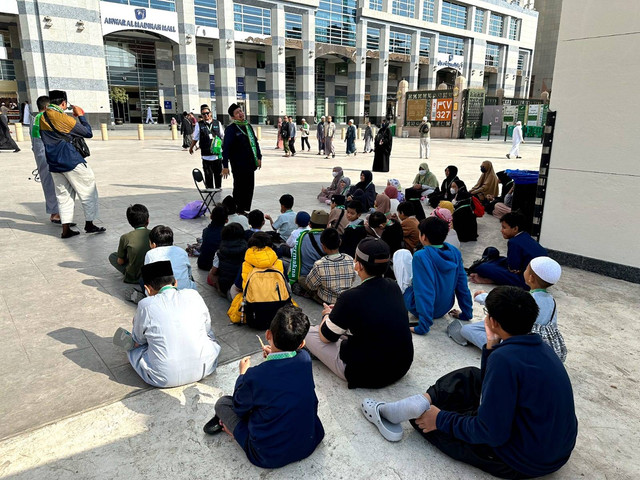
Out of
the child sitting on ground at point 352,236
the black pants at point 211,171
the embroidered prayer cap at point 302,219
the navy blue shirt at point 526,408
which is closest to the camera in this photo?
the navy blue shirt at point 526,408

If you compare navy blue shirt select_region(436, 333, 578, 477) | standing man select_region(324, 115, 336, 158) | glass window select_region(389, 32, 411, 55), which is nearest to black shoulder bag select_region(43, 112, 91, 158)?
navy blue shirt select_region(436, 333, 578, 477)

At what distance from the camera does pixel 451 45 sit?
54844mm

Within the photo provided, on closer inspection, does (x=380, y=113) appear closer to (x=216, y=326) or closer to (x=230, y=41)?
(x=230, y=41)

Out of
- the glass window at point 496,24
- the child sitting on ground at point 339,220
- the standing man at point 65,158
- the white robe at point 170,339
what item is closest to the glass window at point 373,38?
the glass window at point 496,24

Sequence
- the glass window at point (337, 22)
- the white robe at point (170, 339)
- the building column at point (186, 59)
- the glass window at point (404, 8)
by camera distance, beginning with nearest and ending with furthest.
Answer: the white robe at point (170, 339)
the building column at point (186, 59)
the glass window at point (337, 22)
the glass window at point (404, 8)

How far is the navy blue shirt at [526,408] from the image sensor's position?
219 cm

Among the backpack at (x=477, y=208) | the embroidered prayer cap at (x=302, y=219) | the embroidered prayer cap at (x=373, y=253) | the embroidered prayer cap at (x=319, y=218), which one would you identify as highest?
the embroidered prayer cap at (x=373, y=253)

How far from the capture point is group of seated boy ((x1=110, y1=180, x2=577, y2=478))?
89.4 inches

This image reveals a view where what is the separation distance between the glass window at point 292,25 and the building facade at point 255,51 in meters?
0.12

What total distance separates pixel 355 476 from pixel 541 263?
2.03 m

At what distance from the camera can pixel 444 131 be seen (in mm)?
35094

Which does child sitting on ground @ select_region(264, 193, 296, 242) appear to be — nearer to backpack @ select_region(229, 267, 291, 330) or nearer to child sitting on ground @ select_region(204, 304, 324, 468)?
backpack @ select_region(229, 267, 291, 330)

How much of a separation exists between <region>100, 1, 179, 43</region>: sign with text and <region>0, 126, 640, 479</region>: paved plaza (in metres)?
33.0

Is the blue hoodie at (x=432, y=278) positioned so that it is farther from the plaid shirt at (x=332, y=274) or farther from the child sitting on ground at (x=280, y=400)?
the child sitting on ground at (x=280, y=400)
